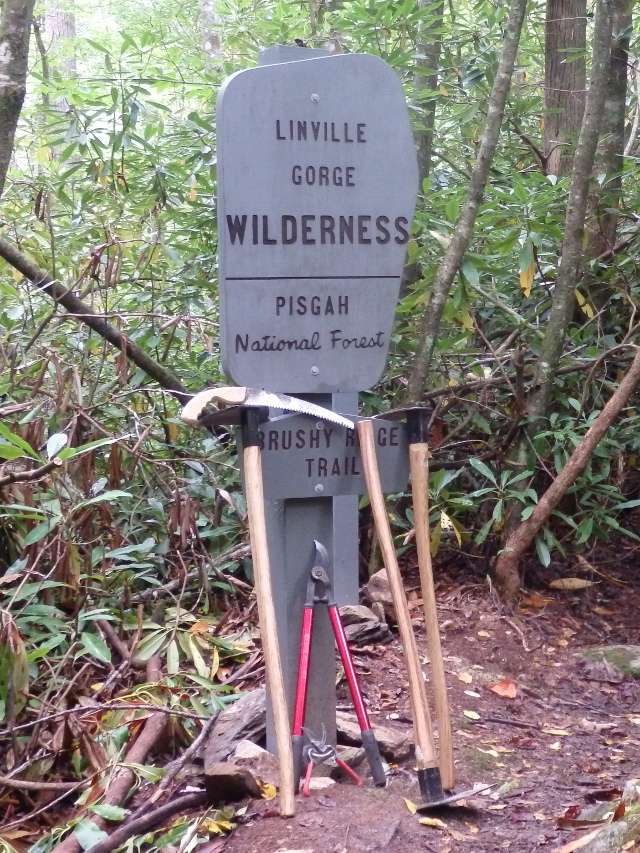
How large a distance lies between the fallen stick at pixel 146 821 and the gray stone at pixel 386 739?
0.52 meters

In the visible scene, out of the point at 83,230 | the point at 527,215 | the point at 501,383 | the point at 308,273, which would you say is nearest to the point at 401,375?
the point at 501,383

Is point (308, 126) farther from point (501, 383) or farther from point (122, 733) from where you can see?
point (501, 383)

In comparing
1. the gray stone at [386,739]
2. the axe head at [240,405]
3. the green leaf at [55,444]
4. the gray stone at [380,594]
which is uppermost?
the axe head at [240,405]

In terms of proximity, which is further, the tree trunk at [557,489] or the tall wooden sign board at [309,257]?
the tree trunk at [557,489]

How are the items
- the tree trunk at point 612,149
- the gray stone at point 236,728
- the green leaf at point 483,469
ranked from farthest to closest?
the tree trunk at point 612,149, the green leaf at point 483,469, the gray stone at point 236,728

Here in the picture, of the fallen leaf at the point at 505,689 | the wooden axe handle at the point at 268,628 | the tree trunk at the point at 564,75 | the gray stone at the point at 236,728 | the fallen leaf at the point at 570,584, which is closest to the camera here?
the wooden axe handle at the point at 268,628

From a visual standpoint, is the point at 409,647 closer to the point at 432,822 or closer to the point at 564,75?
the point at 432,822

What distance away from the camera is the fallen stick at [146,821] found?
2258mm

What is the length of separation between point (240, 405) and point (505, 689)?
1.96m

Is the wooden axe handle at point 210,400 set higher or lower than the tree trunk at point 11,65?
lower

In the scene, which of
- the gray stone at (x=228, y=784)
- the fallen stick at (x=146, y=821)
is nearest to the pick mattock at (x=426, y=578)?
the gray stone at (x=228, y=784)

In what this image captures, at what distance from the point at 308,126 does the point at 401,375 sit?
2363 mm

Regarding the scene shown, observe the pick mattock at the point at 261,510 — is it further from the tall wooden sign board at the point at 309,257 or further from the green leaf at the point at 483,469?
the green leaf at the point at 483,469

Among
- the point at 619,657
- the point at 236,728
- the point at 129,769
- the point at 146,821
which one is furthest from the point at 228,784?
the point at 619,657
